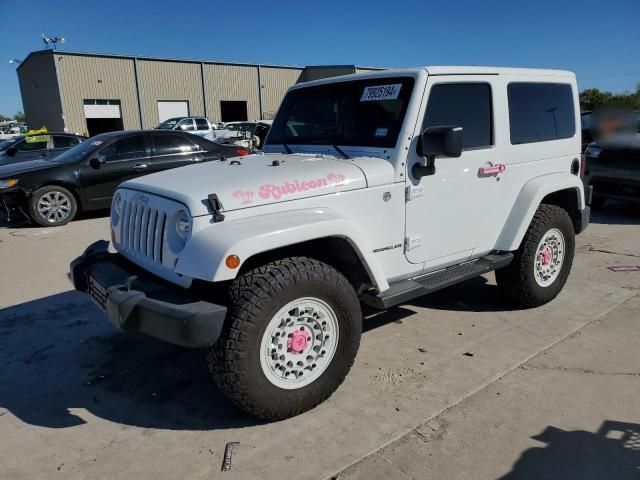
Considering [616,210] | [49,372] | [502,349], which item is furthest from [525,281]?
[616,210]

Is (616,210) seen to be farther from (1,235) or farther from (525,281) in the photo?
(1,235)

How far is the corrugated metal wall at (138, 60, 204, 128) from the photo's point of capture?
106 feet

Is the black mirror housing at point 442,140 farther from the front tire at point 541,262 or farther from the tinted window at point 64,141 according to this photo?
the tinted window at point 64,141

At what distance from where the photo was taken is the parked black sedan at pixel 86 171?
818 centimetres

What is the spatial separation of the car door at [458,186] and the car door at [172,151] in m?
6.41

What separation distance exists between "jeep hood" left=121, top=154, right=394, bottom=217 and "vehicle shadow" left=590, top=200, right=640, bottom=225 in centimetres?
650

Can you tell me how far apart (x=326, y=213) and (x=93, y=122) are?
33876 mm

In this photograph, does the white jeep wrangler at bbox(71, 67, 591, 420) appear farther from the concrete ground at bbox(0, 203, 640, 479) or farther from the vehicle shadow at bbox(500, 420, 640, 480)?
the vehicle shadow at bbox(500, 420, 640, 480)

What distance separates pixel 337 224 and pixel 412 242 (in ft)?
2.69

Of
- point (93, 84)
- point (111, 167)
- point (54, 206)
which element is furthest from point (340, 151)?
point (93, 84)

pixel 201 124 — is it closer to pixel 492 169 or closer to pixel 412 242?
pixel 492 169

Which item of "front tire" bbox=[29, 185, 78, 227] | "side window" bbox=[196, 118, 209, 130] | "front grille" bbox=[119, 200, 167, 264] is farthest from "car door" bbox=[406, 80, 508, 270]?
"side window" bbox=[196, 118, 209, 130]

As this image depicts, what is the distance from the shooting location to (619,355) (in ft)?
11.7

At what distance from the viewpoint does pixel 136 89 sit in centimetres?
3203
